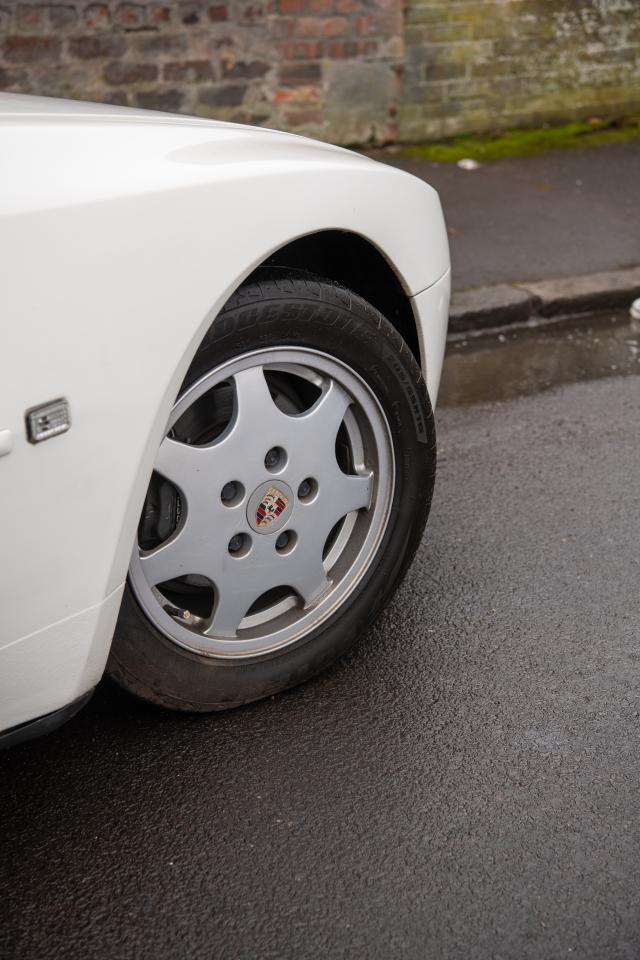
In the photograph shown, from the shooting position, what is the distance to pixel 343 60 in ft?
21.9

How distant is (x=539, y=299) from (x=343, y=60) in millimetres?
2311

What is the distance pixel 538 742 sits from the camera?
2629mm

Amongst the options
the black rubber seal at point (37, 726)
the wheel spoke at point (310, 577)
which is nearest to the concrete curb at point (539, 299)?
the wheel spoke at point (310, 577)

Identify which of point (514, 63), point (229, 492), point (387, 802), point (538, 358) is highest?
point (229, 492)

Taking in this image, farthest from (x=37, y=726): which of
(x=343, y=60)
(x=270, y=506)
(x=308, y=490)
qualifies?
(x=343, y=60)

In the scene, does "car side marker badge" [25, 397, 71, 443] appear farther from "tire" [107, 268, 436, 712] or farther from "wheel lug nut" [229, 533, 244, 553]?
"wheel lug nut" [229, 533, 244, 553]

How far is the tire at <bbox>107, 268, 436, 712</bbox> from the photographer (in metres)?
2.38

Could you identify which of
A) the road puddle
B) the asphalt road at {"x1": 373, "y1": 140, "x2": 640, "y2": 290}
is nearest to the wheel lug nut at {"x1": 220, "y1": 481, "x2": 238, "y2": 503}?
the road puddle

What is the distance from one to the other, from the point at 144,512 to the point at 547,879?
3.48 feet

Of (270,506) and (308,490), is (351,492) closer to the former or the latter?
(308,490)

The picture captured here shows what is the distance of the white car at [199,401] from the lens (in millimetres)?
1955

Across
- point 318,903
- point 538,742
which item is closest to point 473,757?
point 538,742

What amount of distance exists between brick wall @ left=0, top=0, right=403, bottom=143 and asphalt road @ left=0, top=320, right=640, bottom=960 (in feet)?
13.1

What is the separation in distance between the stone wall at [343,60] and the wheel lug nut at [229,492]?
4.30 m
